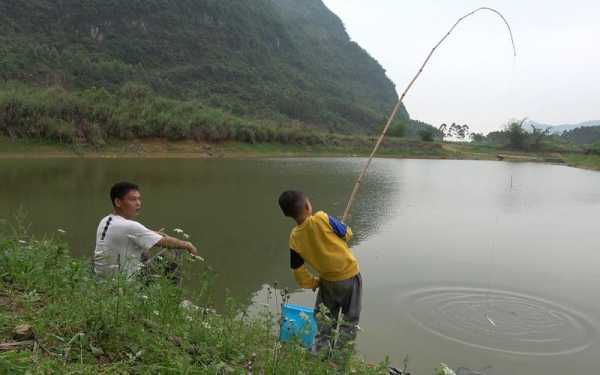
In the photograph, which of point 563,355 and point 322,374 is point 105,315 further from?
point 563,355

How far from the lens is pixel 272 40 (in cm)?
10794

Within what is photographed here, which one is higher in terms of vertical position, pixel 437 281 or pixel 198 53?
pixel 198 53

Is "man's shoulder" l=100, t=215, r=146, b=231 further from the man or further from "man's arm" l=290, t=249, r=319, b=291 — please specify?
"man's arm" l=290, t=249, r=319, b=291

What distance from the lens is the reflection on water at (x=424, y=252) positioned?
4863 mm

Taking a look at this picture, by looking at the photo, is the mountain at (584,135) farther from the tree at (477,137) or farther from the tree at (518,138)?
the tree at (518,138)

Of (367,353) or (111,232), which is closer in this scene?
(111,232)

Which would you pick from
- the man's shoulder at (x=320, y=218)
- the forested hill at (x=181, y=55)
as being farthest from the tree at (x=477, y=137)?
the man's shoulder at (x=320, y=218)

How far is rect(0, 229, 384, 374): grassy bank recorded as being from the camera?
2.16 m

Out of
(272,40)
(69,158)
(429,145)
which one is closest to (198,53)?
(272,40)

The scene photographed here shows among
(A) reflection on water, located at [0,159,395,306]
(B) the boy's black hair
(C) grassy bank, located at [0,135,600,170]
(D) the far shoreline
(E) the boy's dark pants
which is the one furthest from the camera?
(C) grassy bank, located at [0,135,600,170]

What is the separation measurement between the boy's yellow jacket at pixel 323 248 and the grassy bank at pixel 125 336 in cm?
57

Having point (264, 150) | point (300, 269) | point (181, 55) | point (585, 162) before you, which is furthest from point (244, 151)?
point (181, 55)

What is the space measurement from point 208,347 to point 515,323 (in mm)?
4227

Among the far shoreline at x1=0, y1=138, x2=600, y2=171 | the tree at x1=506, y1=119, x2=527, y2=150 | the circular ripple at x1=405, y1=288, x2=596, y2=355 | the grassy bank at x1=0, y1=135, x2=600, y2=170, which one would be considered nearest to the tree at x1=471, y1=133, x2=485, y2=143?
the tree at x1=506, y1=119, x2=527, y2=150
